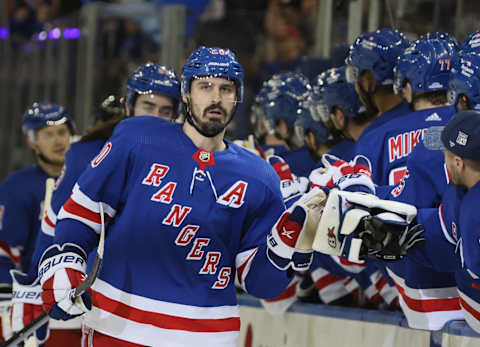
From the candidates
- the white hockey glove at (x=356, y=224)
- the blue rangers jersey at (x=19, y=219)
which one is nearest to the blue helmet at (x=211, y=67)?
the white hockey glove at (x=356, y=224)

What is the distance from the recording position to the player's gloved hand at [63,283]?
3.00m

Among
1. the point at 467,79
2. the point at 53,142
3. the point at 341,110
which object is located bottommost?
the point at 53,142

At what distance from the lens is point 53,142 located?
203 inches

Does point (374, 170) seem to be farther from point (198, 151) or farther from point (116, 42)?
point (116, 42)

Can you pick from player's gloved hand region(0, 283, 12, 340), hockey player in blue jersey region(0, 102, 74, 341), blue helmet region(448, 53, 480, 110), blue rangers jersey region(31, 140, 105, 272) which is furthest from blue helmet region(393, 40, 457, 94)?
player's gloved hand region(0, 283, 12, 340)

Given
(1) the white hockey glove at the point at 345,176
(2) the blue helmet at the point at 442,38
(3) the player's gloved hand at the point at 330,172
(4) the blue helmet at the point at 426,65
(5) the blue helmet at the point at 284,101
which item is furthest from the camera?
(5) the blue helmet at the point at 284,101

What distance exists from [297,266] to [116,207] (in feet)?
2.18

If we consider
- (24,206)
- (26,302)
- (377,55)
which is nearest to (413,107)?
(377,55)

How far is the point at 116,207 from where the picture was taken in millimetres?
3193

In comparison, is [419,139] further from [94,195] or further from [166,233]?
[94,195]

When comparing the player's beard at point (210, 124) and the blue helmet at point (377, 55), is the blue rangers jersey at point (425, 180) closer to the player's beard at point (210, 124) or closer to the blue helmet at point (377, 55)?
the player's beard at point (210, 124)

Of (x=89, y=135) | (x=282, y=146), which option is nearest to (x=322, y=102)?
(x=282, y=146)

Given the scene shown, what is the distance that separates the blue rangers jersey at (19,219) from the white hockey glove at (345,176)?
222 centimetres

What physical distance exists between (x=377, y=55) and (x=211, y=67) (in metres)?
1.09
